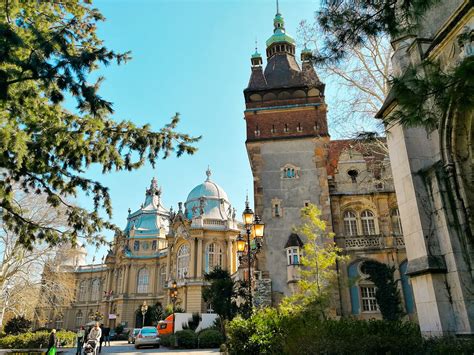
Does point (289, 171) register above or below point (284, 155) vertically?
below

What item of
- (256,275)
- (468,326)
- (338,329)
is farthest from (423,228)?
(256,275)

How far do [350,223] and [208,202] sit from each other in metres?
28.7

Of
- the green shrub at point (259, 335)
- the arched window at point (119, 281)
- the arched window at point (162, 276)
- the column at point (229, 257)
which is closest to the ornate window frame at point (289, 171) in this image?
the green shrub at point (259, 335)

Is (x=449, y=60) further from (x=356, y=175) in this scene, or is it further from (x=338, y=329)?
(x=356, y=175)

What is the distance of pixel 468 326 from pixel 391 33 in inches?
254

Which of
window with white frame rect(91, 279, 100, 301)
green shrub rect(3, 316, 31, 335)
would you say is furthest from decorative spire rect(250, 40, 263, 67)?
window with white frame rect(91, 279, 100, 301)

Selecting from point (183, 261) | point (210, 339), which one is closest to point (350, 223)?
point (210, 339)

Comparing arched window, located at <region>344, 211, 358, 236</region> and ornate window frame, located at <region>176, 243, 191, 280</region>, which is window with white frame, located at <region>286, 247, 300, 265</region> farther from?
ornate window frame, located at <region>176, 243, 191, 280</region>

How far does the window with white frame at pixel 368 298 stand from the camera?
24.6 meters

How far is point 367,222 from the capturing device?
26.9 metres

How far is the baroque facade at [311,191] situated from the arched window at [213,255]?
22.8m

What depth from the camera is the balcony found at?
83.3 feet

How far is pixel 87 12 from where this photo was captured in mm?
11477

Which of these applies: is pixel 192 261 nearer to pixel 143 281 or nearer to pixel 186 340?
pixel 143 281
